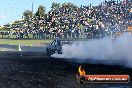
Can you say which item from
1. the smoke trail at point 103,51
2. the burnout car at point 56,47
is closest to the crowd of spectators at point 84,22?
the smoke trail at point 103,51

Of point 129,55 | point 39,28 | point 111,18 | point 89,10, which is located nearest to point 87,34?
point 111,18

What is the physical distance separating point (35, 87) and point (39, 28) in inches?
1939

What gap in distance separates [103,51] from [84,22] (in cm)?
2451

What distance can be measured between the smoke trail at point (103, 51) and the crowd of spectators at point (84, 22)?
10.1m

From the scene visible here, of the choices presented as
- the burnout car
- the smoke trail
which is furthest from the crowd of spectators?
the burnout car

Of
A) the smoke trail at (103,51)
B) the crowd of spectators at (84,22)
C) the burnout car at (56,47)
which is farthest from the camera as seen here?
the crowd of spectators at (84,22)

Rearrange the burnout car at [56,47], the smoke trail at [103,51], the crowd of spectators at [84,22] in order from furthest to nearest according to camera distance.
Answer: the crowd of spectators at [84,22] → the burnout car at [56,47] → the smoke trail at [103,51]

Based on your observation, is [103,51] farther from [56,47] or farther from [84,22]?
[84,22]

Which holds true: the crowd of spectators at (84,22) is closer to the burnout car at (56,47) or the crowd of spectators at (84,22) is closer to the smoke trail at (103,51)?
the smoke trail at (103,51)

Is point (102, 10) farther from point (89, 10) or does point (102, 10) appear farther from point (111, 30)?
A: point (111, 30)

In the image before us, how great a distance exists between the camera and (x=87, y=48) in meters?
34.5

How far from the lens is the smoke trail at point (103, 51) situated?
1039 inches

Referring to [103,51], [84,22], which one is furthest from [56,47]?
[84,22]

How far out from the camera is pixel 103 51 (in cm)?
3158
